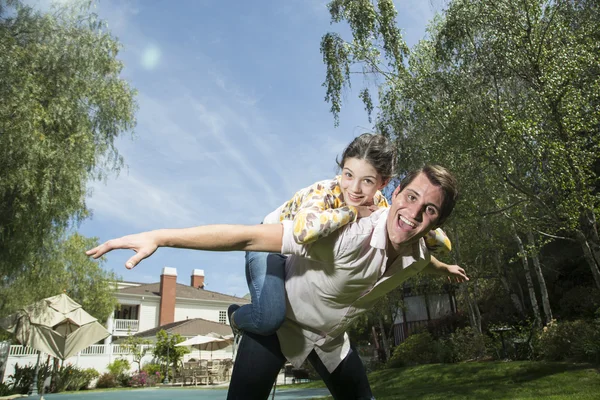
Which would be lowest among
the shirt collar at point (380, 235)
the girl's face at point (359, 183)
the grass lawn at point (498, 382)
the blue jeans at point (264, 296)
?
the grass lawn at point (498, 382)

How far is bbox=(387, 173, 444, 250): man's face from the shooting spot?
2.25m

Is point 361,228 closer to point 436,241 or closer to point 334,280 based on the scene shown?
point 334,280

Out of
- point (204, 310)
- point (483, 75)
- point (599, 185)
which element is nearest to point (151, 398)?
point (483, 75)

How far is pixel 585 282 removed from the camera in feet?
61.2

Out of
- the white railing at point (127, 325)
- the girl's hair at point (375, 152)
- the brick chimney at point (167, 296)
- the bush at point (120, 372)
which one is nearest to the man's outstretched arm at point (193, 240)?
the girl's hair at point (375, 152)

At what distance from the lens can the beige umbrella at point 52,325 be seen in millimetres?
15547

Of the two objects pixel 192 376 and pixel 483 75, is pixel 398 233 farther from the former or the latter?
pixel 192 376

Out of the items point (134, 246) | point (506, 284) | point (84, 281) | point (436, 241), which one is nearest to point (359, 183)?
point (436, 241)

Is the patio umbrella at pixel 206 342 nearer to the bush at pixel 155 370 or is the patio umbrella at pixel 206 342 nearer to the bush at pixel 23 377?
the bush at pixel 155 370

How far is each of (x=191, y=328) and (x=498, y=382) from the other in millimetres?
27114

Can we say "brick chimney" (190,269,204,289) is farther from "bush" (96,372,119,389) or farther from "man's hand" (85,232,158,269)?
"man's hand" (85,232,158,269)

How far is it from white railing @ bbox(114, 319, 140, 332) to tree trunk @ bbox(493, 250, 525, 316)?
2629cm

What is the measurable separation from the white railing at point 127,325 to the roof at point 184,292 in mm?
2326

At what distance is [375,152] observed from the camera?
122 inches
